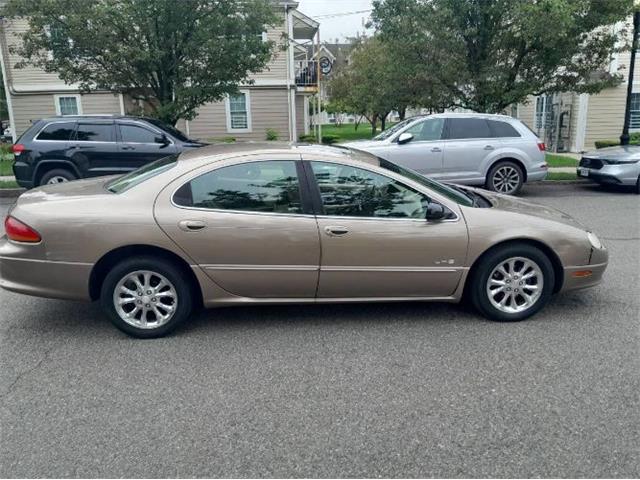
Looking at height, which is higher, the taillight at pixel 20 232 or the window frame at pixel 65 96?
the window frame at pixel 65 96

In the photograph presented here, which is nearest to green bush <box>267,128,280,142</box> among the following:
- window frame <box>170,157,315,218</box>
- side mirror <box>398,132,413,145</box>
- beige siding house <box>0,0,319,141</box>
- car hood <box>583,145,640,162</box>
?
beige siding house <box>0,0,319,141</box>

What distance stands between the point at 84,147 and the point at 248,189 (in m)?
7.57

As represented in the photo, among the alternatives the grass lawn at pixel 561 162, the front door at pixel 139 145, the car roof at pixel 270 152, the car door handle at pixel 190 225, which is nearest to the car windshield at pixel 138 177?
the car roof at pixel 270 152

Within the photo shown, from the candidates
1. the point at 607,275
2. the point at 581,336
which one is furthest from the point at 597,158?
the point at 581,336

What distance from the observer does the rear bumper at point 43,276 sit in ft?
12.5

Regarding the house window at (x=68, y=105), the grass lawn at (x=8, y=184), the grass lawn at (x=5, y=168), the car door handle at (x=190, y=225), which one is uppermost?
the house window at (x=68, y=105)

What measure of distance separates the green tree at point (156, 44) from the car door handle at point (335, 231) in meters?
8.88

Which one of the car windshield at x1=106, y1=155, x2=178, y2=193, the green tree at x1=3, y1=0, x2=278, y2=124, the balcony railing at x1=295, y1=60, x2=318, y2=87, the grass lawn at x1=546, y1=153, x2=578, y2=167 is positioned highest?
the balcony railing at x1=295, y1=60, x2=318, y2=87

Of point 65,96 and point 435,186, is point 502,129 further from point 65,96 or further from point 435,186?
point 65,96

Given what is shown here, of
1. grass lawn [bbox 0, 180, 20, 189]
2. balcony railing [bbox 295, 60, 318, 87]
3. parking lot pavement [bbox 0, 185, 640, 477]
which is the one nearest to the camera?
parking lot pavement [bbox 0, 185, 640, 477]

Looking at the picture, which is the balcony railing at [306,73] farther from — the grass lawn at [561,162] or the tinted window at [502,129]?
the tinted window at [502,129]

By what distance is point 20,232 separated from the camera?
3.84 m

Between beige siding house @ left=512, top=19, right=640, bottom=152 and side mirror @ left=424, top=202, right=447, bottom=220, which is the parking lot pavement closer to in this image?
side mirror @ left=424, top=202, right=447, bottom=220

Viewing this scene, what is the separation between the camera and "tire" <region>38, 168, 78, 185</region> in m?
10.1
